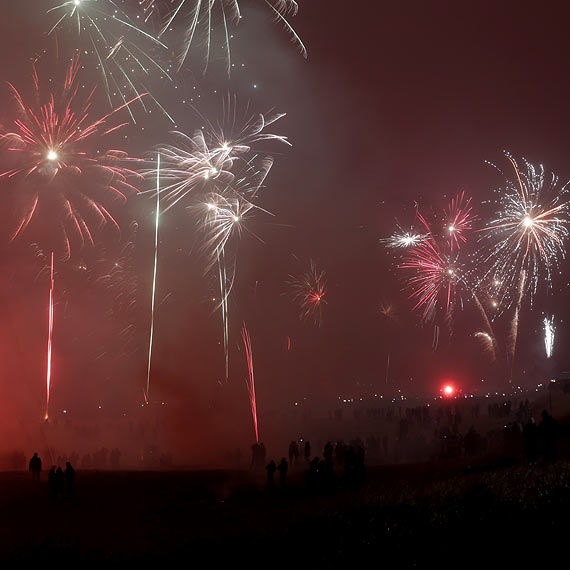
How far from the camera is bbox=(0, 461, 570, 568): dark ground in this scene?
9523mm

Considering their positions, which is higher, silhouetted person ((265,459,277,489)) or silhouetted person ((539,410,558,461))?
silhouetted person ((539,410,558,461))

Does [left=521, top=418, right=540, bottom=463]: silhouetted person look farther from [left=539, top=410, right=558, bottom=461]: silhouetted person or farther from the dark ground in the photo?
the dark ground

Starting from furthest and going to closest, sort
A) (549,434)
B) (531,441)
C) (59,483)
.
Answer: (59,483), (531,441), (549,434)

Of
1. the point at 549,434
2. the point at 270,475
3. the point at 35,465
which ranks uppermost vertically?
the point at 549,434

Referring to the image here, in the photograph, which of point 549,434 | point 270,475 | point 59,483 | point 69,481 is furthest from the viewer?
point 270,475

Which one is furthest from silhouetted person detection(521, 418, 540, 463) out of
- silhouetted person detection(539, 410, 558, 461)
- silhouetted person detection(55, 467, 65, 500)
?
silhouetted person detection(55, 467, 65, 500)

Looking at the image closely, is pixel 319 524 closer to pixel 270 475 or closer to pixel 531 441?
pixel 270 475

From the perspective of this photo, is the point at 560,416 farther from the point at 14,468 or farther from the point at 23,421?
the point at 23,421

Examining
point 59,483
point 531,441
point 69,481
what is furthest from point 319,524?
point 59,483

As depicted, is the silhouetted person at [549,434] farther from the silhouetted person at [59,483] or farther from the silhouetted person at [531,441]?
the silhouetted person at [59,483]

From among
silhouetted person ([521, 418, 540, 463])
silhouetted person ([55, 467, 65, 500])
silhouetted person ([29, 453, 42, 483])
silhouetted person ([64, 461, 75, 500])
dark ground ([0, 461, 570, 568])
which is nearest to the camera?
dark ground ([0, 461, 570, 568])

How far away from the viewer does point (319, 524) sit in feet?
38.4

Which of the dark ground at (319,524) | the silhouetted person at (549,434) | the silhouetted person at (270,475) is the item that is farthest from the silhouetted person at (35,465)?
the silhouetted person at (549,434)

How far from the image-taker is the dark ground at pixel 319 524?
952 cm
